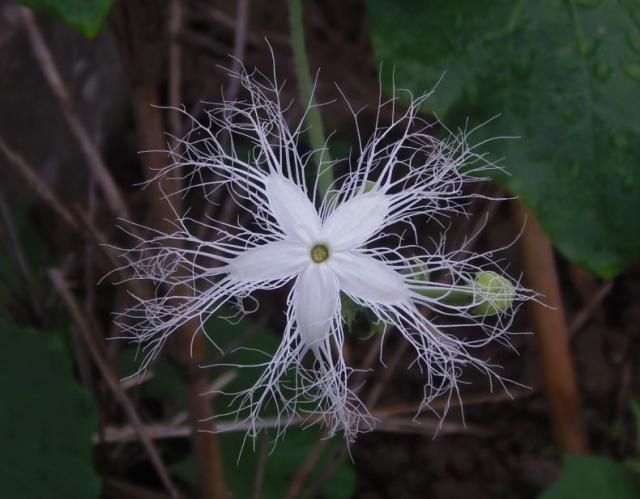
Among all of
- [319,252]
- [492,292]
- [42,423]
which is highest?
[319,252]

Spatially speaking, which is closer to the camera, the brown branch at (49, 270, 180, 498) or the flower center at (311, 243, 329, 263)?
the flower center at (311, 243, 329, 263)

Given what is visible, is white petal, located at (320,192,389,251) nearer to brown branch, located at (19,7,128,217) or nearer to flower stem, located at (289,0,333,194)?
flower stem, located at (289,0,333,194)

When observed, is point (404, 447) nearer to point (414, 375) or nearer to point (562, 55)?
point (414, 375)

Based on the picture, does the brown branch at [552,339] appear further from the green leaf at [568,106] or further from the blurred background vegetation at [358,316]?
the green leaf at [568,106]

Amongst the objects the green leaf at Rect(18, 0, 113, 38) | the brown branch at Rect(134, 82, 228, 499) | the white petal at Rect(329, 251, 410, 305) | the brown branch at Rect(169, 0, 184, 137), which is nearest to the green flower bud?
the white petal at Rect(329, 251, 410, 305)

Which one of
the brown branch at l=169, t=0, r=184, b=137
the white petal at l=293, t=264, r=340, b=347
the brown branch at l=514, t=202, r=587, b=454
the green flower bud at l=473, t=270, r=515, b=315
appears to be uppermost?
the brown branch at l=169, t=0, r=184, b=137

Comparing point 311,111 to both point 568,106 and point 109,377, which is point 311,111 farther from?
point 109,377

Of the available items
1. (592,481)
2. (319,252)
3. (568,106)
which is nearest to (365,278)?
(319,252)

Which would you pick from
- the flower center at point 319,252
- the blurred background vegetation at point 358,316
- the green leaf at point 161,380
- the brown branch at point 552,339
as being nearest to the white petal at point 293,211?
the flower center at point 319,252
